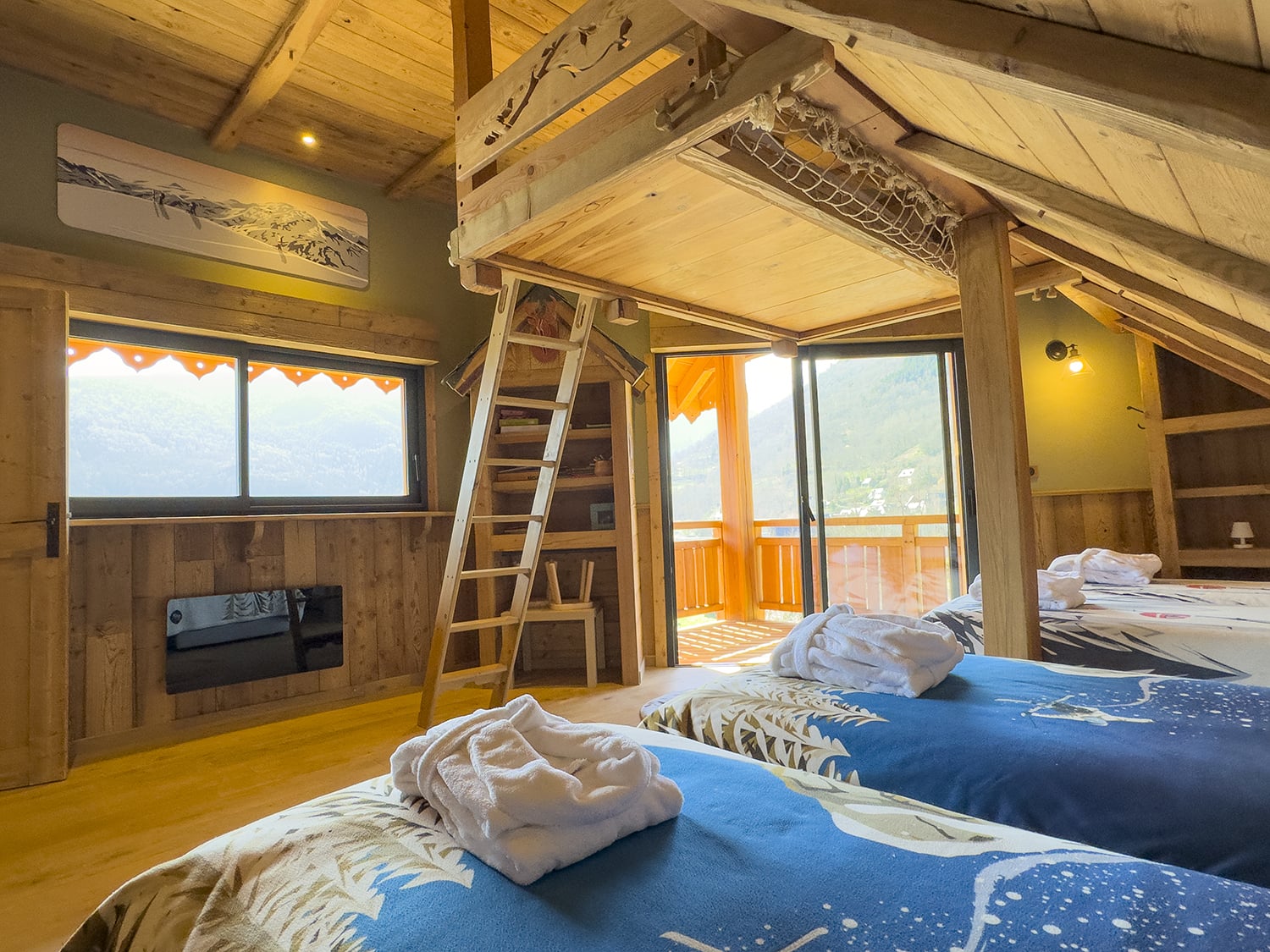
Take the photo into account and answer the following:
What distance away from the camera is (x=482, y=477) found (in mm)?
3158

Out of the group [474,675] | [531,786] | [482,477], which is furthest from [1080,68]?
[474,675]

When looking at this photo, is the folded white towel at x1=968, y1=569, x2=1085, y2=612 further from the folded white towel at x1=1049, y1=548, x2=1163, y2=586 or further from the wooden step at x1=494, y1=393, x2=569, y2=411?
the wooden step at x1=494, y1=393, x2=569, y2=411

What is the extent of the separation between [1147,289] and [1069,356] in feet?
7.22

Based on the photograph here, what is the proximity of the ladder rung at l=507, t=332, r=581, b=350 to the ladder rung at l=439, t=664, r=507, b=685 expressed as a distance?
4.79 feet

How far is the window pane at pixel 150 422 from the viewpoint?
3.08m

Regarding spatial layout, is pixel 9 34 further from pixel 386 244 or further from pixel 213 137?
pixel 386 244

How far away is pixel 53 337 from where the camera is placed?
Answer: 2764mm

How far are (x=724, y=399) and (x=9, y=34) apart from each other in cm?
526

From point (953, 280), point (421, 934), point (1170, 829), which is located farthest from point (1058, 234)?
point (421, 934)

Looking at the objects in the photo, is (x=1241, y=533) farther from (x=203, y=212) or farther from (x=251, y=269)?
(x=203, y=212)

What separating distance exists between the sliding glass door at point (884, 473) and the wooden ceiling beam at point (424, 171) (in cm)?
225

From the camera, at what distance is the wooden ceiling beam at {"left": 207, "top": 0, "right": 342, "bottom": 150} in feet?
8.36

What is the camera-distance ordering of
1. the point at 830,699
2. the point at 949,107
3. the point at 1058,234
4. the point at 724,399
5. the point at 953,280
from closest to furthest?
the point at 949,107 → the point at 830,699 → the point at 1058,234 → the point at 953,280 → the point at 724,399

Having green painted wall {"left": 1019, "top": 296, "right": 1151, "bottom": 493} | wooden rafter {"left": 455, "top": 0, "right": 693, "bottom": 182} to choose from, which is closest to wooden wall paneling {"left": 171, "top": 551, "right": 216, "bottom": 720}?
wooden rafter {"left": 455, "top": 0, "right": 693, "bottom": 182}
